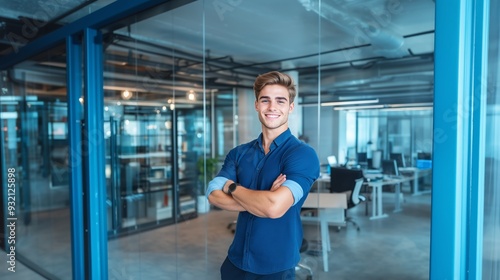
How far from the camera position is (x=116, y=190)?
5.51 metres

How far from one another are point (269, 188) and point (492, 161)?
1031 millimetres

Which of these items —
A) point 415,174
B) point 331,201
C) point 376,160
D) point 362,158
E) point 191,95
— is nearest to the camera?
point 331,201

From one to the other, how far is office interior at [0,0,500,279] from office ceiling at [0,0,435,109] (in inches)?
1.4

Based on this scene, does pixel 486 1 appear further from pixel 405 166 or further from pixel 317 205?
pixel 405 166

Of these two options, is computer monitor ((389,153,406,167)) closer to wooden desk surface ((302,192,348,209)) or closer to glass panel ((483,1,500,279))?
wooden desk surface ((302,192,348,209))

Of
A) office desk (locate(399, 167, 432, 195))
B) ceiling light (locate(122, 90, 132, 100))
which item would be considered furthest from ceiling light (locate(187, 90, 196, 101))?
office desk (locate(399, 167, 432, 195))

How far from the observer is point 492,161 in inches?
59.4

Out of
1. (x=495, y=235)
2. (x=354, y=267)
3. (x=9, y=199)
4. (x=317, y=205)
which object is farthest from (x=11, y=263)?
(x=495, y=235)

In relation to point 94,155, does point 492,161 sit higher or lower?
→ higher

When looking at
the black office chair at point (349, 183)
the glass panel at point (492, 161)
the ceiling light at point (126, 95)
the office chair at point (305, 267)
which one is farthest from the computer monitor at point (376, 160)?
the glass panel at point (492, 161)

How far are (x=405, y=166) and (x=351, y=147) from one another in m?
1.57

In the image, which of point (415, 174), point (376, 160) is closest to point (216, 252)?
point (376, 160)

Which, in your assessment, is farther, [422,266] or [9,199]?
[9,199]

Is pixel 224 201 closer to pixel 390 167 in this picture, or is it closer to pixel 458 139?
pixel 458 139
